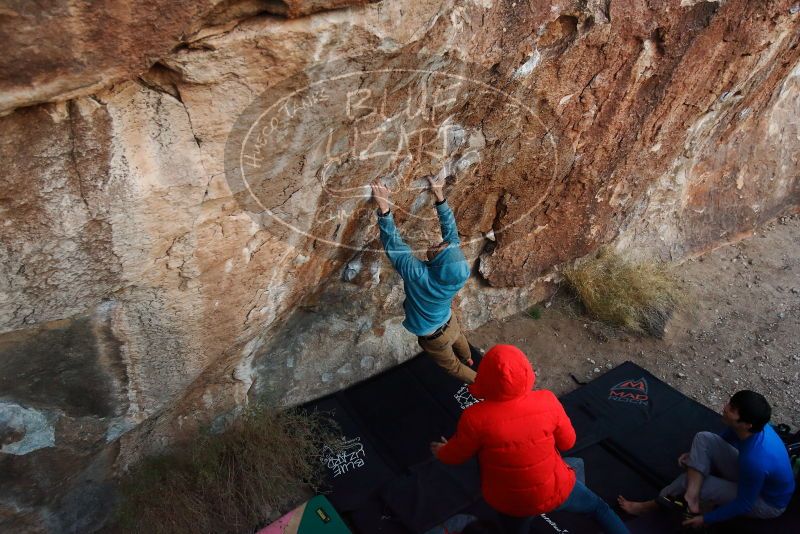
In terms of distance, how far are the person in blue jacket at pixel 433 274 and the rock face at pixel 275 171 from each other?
0.70 ft

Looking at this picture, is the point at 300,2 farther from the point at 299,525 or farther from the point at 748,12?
the point at 748,12

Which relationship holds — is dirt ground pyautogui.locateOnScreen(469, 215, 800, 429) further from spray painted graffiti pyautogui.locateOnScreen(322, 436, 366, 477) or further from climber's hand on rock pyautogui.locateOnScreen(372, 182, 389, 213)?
climber's hand on rock pyautogui.locateOnScreen(372, 182, 389, 213)

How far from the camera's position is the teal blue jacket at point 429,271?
2.49 m

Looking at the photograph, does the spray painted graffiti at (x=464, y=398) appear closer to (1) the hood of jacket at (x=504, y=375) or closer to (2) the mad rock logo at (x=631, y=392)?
(2) the mad rock logo at (x=631, y=392)

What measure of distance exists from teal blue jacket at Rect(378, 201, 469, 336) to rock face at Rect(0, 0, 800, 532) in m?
0.28

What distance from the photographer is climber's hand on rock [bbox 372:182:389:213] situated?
250 centimetres

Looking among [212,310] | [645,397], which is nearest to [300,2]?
[212,310]

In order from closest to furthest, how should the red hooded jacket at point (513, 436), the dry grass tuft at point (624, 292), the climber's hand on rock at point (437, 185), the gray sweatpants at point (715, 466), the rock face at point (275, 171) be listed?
the rock face at point (275, 171) < the red hooded jacket at point (513, 436) < the gray sweatpants at point (715, 466) < the climber's hand on rock at point (437, 185) < the dry grass tuft at point (624, 292)

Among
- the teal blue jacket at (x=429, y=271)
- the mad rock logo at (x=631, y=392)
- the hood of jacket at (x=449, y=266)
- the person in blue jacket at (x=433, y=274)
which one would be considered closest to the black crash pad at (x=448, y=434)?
the mad rock logo at (x=631, y=392)

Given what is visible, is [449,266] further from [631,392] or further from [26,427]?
[26,427]

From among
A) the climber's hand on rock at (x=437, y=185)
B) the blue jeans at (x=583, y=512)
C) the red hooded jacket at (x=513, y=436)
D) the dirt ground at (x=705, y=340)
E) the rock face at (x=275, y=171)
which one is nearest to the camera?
the rock face at (x=275, y=171)

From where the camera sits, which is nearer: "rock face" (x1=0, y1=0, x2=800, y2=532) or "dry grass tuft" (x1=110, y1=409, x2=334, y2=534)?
"rock face" (x1=0, y1=0, x2=800, y2=532)

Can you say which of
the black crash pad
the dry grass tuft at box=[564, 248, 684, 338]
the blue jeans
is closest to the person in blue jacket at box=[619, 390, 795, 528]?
the black crash pad

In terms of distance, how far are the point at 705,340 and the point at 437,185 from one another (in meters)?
2.25
